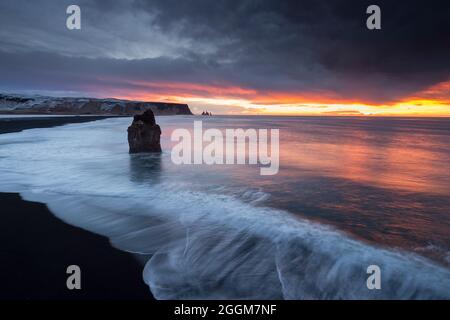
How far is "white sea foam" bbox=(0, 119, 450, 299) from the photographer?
4523 millimetres

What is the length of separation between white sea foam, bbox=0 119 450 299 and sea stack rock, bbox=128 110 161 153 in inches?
294

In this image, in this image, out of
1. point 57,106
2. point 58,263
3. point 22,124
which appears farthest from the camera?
point 57,106

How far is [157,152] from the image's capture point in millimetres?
19453

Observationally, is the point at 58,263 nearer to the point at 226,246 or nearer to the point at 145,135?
the point at 226,246

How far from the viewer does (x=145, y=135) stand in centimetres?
1889

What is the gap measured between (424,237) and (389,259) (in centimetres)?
153

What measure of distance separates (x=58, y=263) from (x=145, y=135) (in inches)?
568

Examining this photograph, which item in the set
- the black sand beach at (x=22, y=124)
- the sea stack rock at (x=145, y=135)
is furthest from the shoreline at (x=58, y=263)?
the black sand beach at (x=22, y=124)

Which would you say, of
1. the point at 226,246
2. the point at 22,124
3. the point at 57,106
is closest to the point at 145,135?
the point at 226,246

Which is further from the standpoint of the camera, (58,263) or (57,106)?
(57,106)

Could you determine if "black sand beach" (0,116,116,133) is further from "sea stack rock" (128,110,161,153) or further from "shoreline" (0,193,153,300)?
"shoreline" (0,193,153,300)

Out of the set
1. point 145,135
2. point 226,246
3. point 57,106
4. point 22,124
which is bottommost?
point 226,246

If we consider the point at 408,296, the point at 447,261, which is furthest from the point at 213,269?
the point at 447,261

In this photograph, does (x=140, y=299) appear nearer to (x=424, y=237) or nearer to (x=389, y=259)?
(x=389, y=259)
